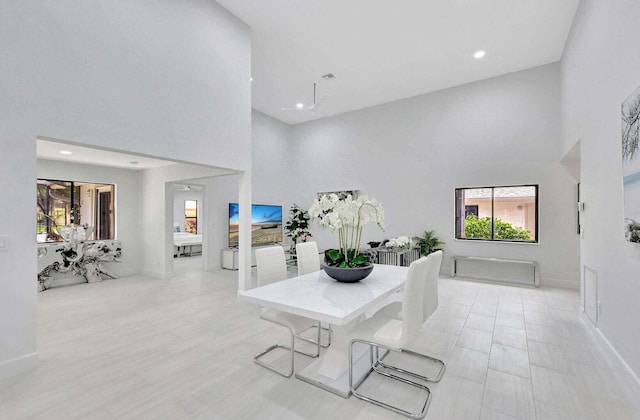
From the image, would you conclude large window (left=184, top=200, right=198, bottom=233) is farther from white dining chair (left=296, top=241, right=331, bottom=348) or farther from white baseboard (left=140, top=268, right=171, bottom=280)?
white dining chair (left=296, top=241, right=331, bottom=348)

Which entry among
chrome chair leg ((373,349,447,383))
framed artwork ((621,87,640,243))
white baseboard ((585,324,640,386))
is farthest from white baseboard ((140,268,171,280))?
framed artwork ((621,87,640,243))

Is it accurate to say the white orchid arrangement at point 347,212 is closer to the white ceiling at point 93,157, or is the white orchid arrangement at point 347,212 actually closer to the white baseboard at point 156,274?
the white ceiling at point 93,157

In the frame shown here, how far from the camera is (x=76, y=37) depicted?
2707 millimetres

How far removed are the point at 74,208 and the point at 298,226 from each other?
491cm

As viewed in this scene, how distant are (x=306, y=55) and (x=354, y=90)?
1.72m

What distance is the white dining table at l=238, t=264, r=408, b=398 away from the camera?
1.85 metres

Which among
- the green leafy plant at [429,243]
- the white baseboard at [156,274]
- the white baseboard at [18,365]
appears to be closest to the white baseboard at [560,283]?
the green leafy plant at [429,243]

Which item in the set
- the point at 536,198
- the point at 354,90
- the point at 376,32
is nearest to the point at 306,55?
the point at 376,32

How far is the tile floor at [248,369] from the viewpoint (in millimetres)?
1958

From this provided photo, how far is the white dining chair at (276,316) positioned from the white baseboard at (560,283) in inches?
193

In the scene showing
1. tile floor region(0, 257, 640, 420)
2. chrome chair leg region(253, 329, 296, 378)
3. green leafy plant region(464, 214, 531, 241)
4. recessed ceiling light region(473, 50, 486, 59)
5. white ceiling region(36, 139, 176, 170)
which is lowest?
tile floor region(0, 257, 640, 420)

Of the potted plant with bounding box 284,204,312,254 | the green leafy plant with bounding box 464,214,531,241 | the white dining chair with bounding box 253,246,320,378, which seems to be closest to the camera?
the white dining chair with bounding box 253,246,320,378

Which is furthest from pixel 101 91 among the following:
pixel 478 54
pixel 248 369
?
pixel 478 54

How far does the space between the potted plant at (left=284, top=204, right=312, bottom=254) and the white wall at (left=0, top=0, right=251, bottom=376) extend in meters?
3.91
